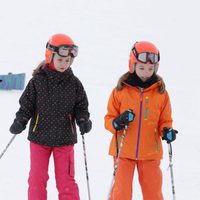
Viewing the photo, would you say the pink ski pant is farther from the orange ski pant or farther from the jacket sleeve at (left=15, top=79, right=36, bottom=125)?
the orange ski pant

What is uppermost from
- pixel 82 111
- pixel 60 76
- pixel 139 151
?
pixel 60 76

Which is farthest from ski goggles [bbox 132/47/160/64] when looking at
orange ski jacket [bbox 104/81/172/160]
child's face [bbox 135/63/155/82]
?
orange ski jacket [bbox 104/81/172/160]

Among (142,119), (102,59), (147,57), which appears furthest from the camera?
(102,59)

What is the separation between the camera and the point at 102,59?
21.0 meters

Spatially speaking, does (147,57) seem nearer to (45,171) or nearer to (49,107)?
(49,107)

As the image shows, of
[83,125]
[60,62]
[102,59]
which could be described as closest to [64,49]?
[60,62]

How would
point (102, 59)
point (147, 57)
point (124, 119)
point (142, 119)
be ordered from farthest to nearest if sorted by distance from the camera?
point (102, 59), point (142, 119), point (147, 57), point (124, 119)

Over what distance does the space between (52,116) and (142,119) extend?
91 centimetres

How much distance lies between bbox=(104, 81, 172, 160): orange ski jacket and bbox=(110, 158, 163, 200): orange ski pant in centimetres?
8

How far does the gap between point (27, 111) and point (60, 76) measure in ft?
1.60

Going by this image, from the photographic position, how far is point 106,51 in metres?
22.6

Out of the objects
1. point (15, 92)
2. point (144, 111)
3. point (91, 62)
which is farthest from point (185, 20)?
point (144, 111)

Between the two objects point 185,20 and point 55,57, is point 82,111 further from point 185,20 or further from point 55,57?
point 185,20

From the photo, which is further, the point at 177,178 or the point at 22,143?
the point at 22,143
